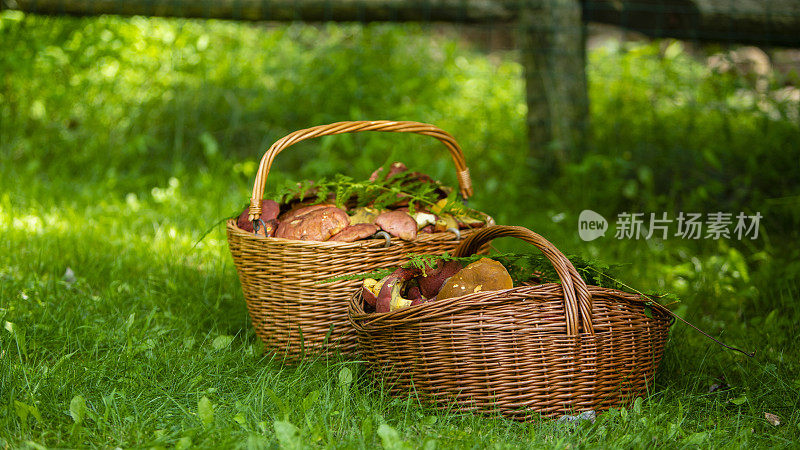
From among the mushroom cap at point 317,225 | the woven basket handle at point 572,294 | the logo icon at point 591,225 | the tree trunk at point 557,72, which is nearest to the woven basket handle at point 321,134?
the mushroom cap at point 317,225

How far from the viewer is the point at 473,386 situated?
6.04ft

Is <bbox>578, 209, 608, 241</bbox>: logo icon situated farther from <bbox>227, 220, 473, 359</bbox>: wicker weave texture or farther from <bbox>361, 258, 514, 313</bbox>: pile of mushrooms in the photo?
<bbox>361, 258, 514, 313</bbox>: pile of mushrooms

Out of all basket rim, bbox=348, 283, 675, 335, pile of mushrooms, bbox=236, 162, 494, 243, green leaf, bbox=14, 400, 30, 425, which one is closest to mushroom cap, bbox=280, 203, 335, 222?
pile of mushrooms, bbox=236, 162, 494, 243

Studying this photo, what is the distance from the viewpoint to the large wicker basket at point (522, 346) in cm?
179

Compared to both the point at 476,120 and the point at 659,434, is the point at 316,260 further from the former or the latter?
the point at 476,120

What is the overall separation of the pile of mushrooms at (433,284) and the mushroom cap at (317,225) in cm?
20

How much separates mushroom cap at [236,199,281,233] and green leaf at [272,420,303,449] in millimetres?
814

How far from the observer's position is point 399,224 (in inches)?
84.4

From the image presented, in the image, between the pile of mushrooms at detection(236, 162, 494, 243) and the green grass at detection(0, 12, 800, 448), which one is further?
the pile of mushrooms at detection(236, 162, 494, 243)

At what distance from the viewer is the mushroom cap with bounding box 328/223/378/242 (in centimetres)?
210

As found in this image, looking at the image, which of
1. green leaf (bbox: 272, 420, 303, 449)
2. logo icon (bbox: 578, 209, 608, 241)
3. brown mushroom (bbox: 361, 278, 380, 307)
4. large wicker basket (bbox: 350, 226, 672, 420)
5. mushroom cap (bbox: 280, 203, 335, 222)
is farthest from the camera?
logo icon (bbox: 578, 209, 608, 241)

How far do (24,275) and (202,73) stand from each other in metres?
2.20

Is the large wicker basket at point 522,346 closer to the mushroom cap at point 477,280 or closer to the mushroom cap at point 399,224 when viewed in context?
the mushroom cap at point 477,280

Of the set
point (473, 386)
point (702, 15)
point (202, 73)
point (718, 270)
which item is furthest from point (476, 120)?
point (473, 386)
